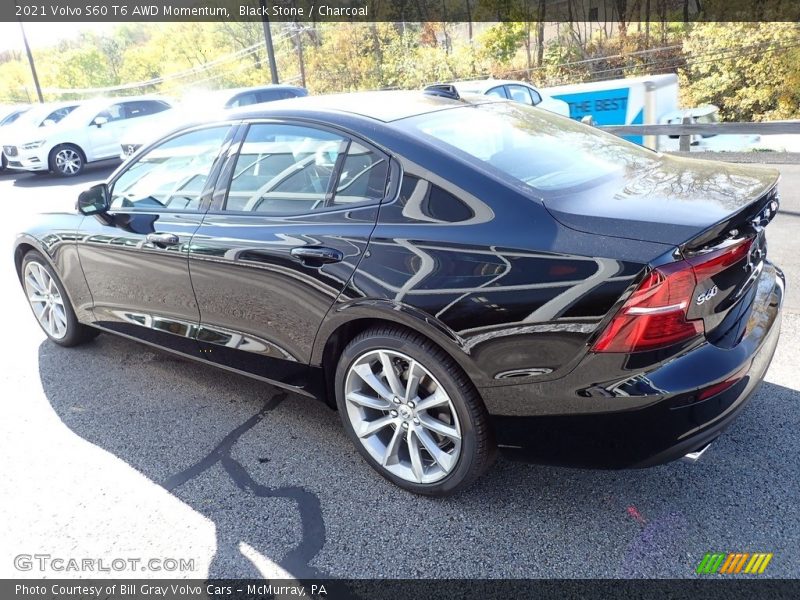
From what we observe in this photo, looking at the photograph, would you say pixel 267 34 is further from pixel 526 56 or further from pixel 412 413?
pixel 526 56

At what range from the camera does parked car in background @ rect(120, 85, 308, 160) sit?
12.2 m

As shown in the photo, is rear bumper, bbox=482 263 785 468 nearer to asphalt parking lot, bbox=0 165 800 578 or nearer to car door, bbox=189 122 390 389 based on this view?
asphalt parking lot, bbox=0 165 800 578

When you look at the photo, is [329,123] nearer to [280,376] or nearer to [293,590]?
[280,376]

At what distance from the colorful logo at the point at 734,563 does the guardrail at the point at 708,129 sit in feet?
24.7

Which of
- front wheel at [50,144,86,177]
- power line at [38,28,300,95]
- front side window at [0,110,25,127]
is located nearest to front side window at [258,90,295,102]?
front wheel at [50,144,86,177]

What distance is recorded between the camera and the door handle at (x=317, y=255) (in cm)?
266

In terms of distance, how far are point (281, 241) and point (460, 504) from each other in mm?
1396

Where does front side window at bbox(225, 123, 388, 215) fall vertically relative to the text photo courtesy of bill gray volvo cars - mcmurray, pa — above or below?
above

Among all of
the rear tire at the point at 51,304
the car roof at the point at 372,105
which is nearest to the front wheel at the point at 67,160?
the rear tire at the point at 51,304

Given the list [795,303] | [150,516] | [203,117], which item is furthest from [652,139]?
[150,516]

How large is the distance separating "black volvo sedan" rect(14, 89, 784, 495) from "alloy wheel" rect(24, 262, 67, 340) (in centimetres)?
115

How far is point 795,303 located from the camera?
13.9ft

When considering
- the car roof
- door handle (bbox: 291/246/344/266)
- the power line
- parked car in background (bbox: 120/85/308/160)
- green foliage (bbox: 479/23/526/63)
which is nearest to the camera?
door handle (bbox: 291/246/344/266)

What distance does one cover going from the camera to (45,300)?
4547mm
